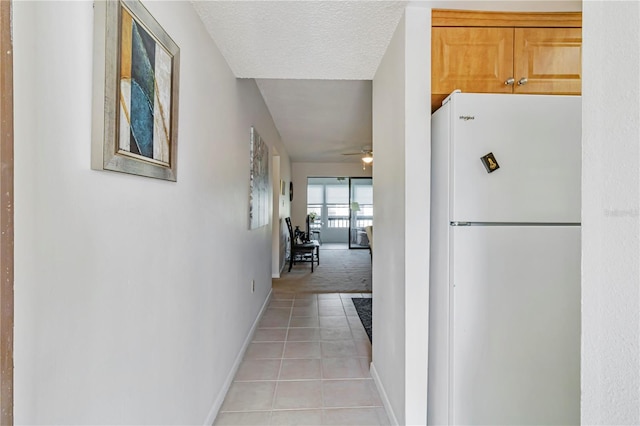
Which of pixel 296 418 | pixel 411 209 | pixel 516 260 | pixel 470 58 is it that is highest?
pixel 470 58

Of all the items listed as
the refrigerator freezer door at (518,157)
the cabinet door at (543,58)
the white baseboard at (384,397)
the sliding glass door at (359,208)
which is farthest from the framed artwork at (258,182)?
the sliding glass door at (359,208)

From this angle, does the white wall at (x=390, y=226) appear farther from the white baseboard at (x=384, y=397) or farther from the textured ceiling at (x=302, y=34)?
the textured ceiling at (x=302, y=34)

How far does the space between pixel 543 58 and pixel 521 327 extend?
1334 mm

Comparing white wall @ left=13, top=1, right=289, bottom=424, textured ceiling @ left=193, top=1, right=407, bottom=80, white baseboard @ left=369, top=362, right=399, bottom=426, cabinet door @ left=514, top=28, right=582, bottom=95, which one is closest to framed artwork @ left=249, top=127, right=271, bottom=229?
textured ceiling @ left=193, top=1, right=407, bottom=80

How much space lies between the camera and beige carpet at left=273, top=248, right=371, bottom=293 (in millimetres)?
4641

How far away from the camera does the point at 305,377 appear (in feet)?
7.37

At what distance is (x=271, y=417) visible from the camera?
183 centimetres

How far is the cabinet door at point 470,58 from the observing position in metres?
1.52

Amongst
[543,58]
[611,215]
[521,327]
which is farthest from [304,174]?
[611,215]

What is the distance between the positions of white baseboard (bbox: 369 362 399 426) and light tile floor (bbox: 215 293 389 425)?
1.5 inches

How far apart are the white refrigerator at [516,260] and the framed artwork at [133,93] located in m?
1.20

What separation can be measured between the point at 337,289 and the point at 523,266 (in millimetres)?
3510

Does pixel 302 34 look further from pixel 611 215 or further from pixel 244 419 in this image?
pixel 244 419

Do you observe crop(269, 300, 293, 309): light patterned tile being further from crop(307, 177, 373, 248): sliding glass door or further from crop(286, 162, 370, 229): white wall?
crop(307, 177, 373, 248): sliding glass door
